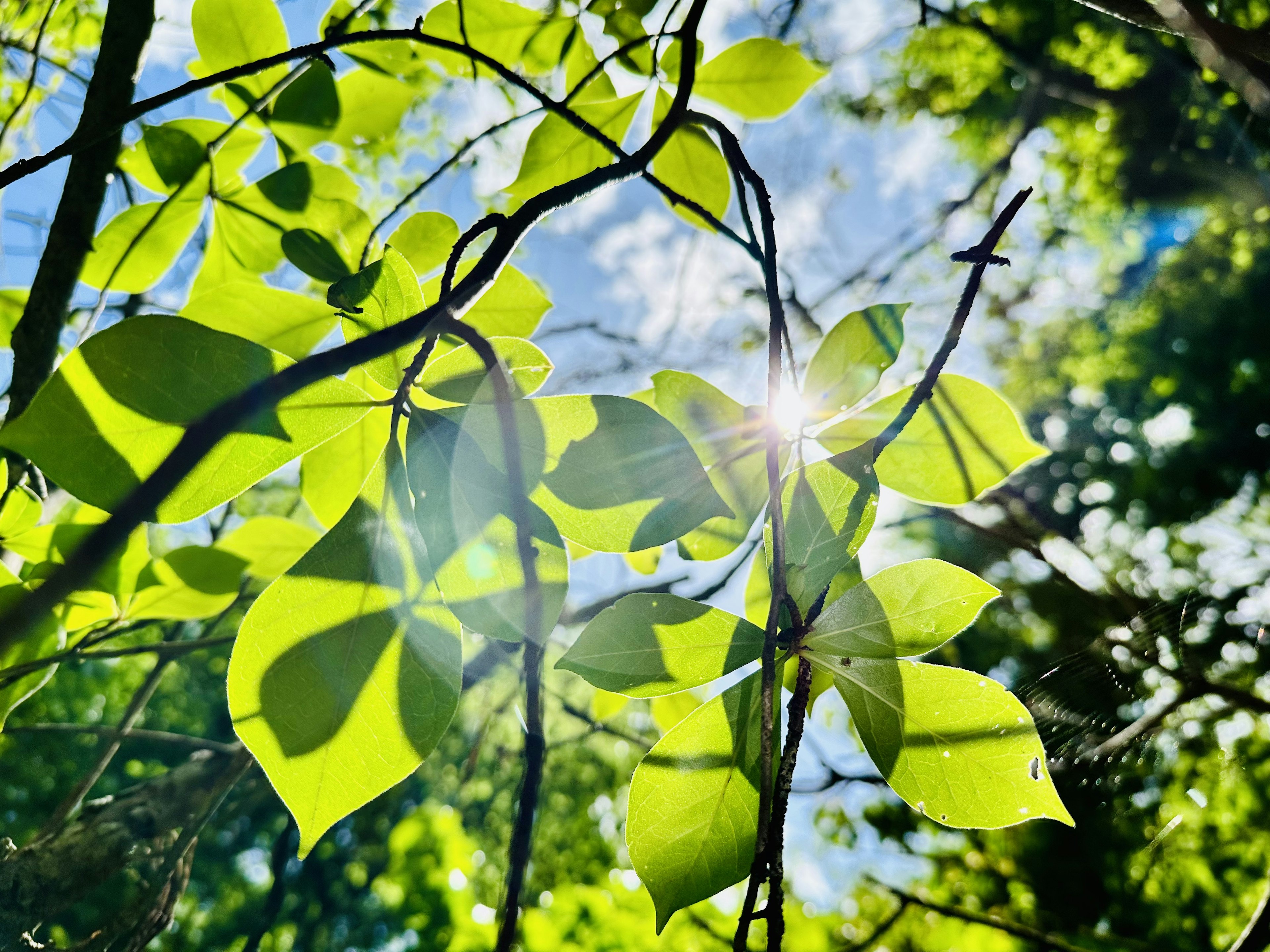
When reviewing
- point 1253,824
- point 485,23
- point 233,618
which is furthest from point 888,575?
point 1253,824

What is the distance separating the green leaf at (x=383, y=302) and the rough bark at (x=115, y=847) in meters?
0.37

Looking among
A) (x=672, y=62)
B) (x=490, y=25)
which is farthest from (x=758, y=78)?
(x=490, y=25)

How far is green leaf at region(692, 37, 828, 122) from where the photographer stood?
513mm

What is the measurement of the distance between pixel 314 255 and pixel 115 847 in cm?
51

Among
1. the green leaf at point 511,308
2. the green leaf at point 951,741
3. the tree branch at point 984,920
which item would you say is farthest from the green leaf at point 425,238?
the tree branch at point 984,920

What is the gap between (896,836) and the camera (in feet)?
9.36

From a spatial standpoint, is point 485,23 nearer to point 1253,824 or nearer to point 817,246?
point 817,246

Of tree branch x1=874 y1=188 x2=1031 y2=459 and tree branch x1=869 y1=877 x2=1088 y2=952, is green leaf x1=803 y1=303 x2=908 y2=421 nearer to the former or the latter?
tree branch x1=874 y1=188 x2=1031 y2=459

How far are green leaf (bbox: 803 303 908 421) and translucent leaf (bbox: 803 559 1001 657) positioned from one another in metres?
0.12

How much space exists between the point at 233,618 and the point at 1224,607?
1526mm

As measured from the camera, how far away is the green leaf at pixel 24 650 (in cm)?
39

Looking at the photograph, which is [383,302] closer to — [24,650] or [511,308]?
[511,308]

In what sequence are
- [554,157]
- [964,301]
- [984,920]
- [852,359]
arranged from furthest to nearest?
[984,920] → [554,157] → [852,359] → [964,301]

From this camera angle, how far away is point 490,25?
537 mm
